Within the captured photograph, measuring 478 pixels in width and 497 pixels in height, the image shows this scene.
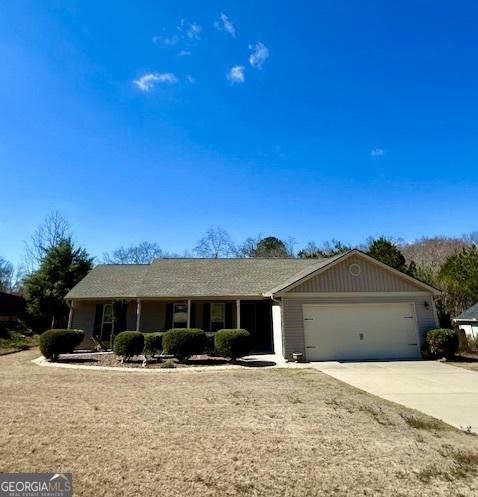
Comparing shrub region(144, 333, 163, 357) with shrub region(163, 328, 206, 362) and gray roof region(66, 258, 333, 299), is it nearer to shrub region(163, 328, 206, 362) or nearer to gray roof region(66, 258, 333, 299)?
shrub region(163, 328, 206, 362)

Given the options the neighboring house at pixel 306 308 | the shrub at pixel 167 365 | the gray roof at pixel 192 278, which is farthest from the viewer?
the gray roof at pixel 192 278

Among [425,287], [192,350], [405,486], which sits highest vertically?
[425,287]

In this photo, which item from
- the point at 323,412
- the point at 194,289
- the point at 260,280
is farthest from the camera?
the point at 260,280

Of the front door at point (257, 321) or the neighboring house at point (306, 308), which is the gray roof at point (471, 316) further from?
Result: the front door at point (257, 321)

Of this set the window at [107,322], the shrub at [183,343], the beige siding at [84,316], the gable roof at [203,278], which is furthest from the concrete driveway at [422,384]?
the beige siding at [84,316]

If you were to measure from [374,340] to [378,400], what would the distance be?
762cm

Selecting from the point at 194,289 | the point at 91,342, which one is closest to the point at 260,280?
the point at 194,289

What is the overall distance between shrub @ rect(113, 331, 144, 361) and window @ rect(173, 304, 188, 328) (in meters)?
4.13

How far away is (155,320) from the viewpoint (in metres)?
18.0

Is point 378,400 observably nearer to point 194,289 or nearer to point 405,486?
point 405,486

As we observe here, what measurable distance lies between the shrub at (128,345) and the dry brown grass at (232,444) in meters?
5.08

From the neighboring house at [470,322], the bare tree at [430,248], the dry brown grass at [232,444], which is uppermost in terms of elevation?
the bare tree at [430,248]

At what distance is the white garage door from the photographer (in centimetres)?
1445

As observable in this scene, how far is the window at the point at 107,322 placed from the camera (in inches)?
727
